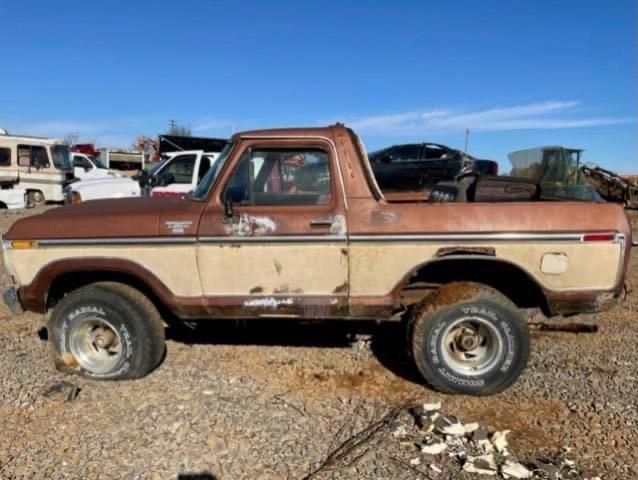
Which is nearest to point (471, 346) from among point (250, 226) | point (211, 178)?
point (250, 226)

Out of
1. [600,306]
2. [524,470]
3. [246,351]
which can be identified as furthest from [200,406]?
[600,306]

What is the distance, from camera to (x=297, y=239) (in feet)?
12.6

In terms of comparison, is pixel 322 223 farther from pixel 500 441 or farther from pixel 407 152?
pixel 407 152

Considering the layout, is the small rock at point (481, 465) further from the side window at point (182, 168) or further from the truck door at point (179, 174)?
the side window at point (182, 168)

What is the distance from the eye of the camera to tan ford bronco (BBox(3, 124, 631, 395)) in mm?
3738

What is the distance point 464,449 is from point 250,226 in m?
2.10

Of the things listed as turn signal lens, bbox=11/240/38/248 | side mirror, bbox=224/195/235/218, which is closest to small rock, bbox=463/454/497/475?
side mirror, bbox=224/195/235/218

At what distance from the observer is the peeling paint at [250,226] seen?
3867 millimetres

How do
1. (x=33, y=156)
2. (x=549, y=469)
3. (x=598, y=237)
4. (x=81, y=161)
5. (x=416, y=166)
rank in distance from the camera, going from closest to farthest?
1. (x=549, y=469)
2. (x=598, y=237)
3. (x=416, y=166)
4. (x=33, y=156)
5. (x=81, y=161)

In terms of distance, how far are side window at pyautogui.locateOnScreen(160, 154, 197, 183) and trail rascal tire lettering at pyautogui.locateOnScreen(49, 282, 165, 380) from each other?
7358 millimetres

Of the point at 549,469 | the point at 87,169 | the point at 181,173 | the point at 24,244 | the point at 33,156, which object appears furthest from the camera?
the point at 87,169

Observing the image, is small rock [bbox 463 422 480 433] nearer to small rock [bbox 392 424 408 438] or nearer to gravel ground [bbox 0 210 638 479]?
gravel ground [bbox 0 210 638 479]

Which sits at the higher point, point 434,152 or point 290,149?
point 434,152

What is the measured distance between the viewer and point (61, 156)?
17.2m
